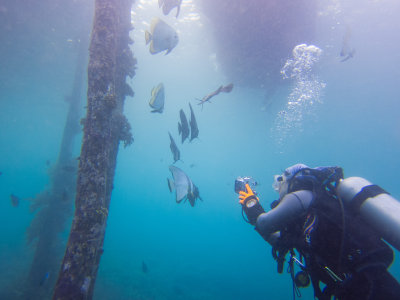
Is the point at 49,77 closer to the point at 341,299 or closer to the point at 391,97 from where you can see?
the point at 341,299

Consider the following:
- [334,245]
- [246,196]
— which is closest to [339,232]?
[334,245]

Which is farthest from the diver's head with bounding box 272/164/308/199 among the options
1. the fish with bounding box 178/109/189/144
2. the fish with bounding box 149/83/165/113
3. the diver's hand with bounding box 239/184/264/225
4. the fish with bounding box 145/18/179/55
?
the fish with bounding box 145/18/179/55

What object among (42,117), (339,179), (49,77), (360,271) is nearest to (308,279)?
(360,271)

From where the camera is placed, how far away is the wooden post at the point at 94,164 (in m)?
2.66

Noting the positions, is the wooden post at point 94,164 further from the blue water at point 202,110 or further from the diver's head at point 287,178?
the blue water at point 202,110

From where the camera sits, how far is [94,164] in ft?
10.1

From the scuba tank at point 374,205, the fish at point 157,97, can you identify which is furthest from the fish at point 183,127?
the scuba tank at point 374,205

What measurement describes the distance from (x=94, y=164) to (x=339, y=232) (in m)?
3.43

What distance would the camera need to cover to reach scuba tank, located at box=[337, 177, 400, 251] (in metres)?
2.30

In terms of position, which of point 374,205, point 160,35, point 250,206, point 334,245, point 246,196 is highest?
point 160,35

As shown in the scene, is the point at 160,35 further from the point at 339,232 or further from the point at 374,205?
the point at 374,205

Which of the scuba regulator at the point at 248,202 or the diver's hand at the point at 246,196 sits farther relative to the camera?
the diver's hand at the point at 246,196

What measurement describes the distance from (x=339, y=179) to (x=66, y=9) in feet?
53.0

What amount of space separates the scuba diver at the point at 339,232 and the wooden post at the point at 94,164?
7.86 ft
